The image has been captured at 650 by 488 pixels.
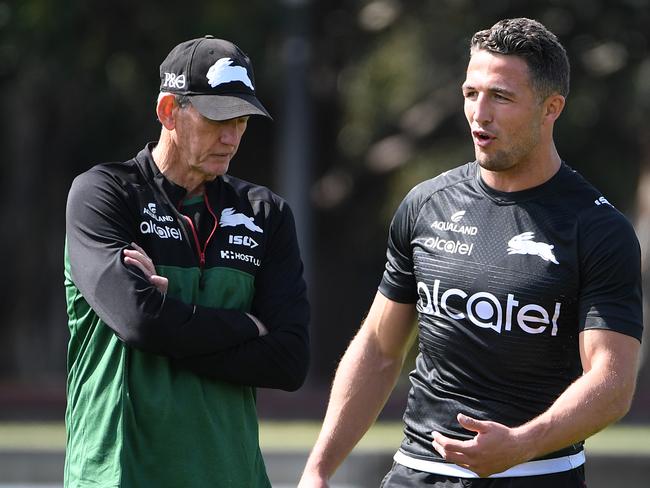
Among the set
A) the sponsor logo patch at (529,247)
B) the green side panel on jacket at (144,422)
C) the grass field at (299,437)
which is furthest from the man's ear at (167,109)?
the grass field at (299,437)

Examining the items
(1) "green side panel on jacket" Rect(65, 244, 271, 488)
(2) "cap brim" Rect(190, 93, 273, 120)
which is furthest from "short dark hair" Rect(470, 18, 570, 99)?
(1) "green side panel on jacket" Rect(65, 244, 271, 488)

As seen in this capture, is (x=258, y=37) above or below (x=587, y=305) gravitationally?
above

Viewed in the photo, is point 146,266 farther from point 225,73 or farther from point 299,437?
point 299,437

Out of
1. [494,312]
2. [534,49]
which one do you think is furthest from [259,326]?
[534,49]

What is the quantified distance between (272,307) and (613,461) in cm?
546

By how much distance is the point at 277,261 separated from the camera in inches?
174

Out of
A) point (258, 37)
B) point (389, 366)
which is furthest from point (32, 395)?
point (389, 366)

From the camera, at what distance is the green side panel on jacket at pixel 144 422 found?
4035 millimetres

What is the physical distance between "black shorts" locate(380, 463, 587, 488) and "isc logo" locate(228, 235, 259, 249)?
893 millimetres

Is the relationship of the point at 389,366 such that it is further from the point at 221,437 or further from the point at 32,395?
the point at 32,395

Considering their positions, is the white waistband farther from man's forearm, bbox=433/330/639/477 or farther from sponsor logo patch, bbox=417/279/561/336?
sponsor logo patch, bbox=417/279/561/336

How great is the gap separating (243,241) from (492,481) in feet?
3.61

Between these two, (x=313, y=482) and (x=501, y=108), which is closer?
(x=501, y=108)

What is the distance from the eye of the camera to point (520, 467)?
419cm
